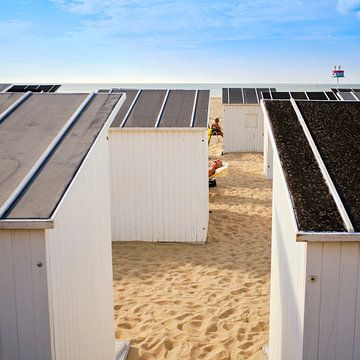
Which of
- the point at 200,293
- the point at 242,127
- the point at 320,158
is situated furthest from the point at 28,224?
the point at 242,127

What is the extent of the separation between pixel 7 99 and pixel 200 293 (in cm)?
421

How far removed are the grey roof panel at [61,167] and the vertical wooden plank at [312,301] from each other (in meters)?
1.73

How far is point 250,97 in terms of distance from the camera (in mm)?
23750

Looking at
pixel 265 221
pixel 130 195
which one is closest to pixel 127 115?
pixel 130 195

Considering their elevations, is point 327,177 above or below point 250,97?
below

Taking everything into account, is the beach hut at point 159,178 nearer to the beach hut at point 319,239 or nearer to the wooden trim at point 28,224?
the beach hut at point 319,239

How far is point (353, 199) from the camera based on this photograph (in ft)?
Result: 10.5

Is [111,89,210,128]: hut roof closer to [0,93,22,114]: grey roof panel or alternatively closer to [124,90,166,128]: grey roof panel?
[124,90,166,128]: grey roof panel

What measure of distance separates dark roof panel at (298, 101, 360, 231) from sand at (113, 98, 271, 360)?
113 inches

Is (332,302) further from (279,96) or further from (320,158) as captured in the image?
(279,96)

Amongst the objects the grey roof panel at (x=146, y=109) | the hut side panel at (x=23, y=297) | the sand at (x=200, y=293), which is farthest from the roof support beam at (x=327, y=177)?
the grey roof panel at (x=146, y=109)

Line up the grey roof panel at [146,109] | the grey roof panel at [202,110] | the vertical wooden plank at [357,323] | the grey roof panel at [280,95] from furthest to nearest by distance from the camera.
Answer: the grey roof panel at [280,95], the grey roof panel at [146,109], the grey roof panel at [202,110], the vertical wooden plank at [357,323]

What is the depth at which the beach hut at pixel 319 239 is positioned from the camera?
303 cm

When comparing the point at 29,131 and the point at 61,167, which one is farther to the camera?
the point at 29,131
